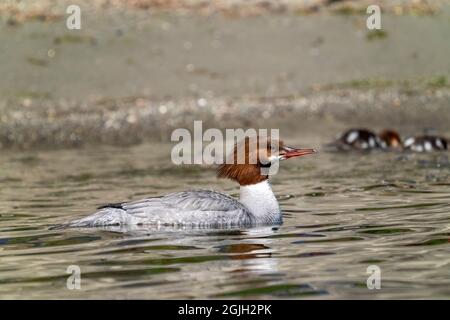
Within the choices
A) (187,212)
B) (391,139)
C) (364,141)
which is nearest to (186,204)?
(187,212)

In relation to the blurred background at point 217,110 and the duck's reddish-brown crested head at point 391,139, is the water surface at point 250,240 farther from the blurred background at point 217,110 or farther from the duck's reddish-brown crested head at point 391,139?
the duck's reddish-brown crested head at point 391,139

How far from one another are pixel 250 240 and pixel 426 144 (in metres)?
5.55

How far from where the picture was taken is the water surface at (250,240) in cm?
775

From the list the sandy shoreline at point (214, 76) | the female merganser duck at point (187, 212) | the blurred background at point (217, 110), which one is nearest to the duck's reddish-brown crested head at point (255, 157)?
the female merganser duck at point (187, 212)

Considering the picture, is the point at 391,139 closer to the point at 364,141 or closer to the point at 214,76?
the point at 364,141

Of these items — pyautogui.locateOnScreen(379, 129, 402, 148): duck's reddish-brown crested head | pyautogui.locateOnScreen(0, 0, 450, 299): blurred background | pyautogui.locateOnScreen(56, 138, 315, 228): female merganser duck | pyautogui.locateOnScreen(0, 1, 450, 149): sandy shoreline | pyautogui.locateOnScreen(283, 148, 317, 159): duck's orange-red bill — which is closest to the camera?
pyautogui.locateOnScreen(0, 0, 450, 299): blurred background

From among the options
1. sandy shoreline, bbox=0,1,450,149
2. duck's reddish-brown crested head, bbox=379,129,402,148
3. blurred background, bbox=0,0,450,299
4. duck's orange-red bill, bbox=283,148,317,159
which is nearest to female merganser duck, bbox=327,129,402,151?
duck's reddish-brown crested head, bbox=379,129,402,148

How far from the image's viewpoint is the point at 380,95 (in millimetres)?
17047

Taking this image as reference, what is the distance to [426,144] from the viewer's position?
14.5m

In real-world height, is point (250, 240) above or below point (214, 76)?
below

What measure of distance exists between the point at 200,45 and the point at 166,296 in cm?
1054

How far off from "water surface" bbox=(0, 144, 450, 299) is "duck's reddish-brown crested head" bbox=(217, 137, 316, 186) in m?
0.50

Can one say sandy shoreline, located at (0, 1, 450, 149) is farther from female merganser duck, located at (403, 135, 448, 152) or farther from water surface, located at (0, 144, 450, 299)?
water surface, located at (0, 144, 450, 299)

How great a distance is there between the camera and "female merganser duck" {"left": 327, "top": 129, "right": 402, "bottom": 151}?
14.7 m
